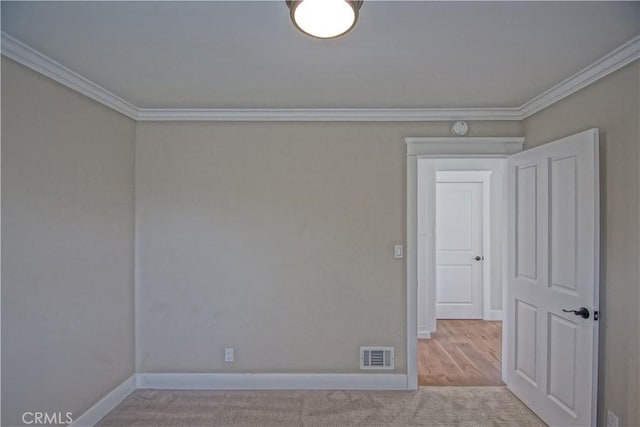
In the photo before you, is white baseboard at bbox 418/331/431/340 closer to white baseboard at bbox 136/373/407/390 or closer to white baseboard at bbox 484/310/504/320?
white baseboard at bbox 484/310/504/320

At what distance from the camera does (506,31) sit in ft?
5.37

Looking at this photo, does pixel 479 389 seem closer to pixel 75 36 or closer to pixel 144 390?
pixel 144 390

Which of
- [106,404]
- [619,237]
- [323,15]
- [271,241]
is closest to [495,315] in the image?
[619,237]

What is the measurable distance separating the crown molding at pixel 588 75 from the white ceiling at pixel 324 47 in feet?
0.18

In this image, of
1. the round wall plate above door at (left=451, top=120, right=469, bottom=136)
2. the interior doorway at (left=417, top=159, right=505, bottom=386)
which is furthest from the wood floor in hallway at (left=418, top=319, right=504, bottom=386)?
the round wall plate above door at (left=451, top=120, right=469, bottom=136)

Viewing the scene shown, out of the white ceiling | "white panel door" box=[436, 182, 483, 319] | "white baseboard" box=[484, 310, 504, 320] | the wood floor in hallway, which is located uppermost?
the white ceiling

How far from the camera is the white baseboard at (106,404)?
2328mm

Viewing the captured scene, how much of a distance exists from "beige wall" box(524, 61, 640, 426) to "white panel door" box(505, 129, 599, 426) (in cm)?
7

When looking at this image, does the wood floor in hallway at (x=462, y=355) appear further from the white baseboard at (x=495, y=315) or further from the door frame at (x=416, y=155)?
the door frame at (x=416, y=155)

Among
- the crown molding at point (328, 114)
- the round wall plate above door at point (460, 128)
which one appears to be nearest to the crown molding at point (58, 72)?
the crown molding at point (328, 114)

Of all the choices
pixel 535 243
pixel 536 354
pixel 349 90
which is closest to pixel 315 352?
pixel 536 354

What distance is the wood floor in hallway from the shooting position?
10.4 ft

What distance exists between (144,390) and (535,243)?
11.2ft

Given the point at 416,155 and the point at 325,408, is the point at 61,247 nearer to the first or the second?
the point at 325,408
